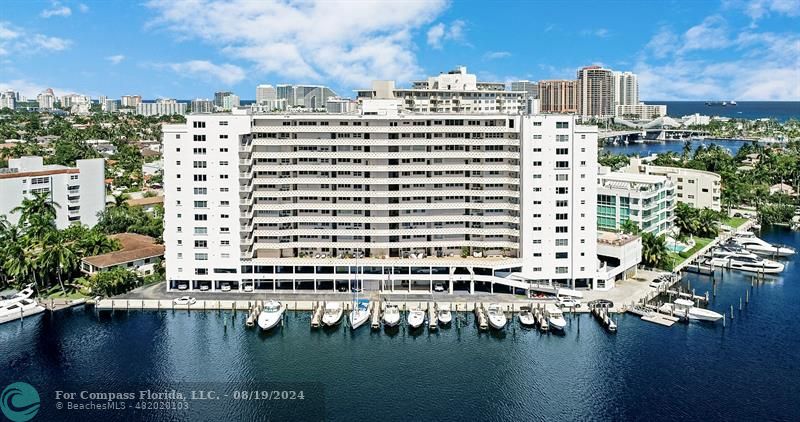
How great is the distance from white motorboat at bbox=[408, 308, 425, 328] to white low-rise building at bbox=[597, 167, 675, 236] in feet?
148

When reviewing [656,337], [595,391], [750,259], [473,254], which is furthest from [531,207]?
[750,259]

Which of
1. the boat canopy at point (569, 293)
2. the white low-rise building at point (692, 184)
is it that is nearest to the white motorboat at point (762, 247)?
the white low-rise building at point (692, 184)

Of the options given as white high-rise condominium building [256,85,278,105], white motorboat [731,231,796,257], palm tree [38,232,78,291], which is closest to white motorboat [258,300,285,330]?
palm tree [38,232,78,291]

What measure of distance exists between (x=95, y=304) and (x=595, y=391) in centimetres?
5884

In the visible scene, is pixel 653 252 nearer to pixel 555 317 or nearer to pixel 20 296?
pixel 555 317

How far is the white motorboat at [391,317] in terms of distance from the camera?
7650cm

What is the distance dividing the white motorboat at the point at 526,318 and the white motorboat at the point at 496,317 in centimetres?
181

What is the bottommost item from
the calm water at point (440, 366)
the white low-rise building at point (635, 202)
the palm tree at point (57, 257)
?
the calm water at point (440, 366)

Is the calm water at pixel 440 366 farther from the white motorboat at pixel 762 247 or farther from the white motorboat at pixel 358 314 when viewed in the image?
the white motorboat at pixel 762 247


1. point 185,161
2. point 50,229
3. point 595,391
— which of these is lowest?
point 595,391

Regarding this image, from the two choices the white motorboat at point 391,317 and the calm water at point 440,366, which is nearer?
the calm water at point 440,366

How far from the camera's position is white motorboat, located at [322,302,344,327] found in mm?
76562

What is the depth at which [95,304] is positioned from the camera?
3307 inches

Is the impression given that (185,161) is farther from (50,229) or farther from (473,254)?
(473,254)
